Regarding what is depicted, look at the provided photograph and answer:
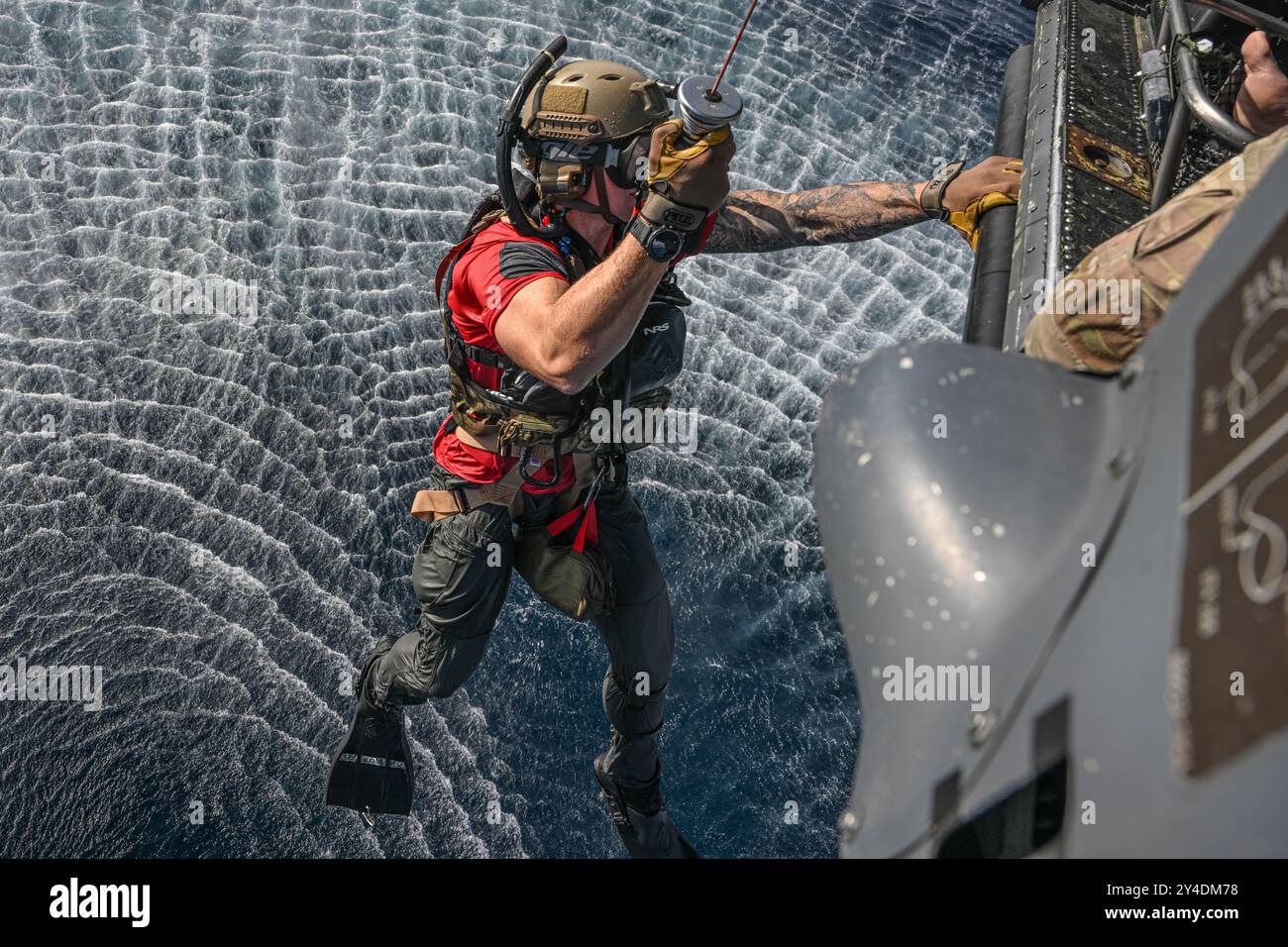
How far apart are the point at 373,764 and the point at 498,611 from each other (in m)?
0.91

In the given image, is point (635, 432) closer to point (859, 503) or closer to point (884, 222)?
point (884, 222)

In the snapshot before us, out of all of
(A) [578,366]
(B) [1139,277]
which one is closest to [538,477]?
(A) [578,366]

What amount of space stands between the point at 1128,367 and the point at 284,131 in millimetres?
7712

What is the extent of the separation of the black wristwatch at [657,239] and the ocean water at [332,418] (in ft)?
9.24

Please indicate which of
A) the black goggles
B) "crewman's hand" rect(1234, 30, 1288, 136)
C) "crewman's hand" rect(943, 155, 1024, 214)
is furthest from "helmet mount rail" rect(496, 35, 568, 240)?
"crewman's hand" rect(1234, 30, 1288, 136)

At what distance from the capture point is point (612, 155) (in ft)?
11.7

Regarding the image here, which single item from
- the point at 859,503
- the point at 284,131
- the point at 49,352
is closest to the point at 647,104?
the point at 859,503

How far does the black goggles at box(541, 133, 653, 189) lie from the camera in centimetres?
355

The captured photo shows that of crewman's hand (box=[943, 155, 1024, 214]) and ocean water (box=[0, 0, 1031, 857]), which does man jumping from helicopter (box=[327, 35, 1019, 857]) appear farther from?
ocean water (box=[0, 0, 1031, 857])

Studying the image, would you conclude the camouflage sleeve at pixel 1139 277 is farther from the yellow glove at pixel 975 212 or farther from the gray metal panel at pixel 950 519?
the yellow glove at pixel 975 212

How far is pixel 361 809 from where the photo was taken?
472cm

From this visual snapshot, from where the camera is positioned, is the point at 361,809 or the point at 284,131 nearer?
the point at 361,809

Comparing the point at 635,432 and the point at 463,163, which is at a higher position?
the point at 463,163

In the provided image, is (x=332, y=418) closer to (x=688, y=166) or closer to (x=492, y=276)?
(x=492, y=276)
